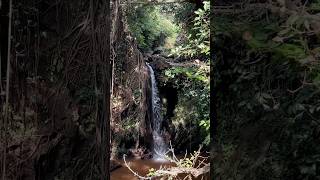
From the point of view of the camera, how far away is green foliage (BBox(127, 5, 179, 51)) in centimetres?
759

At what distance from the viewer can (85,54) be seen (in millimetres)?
1902

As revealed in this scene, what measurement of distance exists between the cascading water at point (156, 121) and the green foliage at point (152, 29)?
0.71m

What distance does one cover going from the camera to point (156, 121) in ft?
26.0

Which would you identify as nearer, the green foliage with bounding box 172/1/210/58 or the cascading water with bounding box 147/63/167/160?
the green foliage with bounding box 172/1/210/58

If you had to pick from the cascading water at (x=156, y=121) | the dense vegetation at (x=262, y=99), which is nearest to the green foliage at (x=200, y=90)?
the dense vegetation at (x=262, y=99)

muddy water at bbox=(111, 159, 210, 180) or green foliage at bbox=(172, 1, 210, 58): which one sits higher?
green foliage at bbox=(172, 1, 210, 58)

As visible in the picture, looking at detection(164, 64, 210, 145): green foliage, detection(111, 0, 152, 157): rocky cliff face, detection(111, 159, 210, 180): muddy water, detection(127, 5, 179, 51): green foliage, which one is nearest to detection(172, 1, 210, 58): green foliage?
detection(164, 64, 210, 145): green foliage

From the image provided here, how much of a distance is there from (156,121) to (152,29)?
191 cm

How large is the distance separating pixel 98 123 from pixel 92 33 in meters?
0.41

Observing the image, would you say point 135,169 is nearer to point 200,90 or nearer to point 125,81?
point 125,81

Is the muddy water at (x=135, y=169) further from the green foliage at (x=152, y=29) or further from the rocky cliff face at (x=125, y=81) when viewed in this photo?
the green foliage at (x=152, y=29)

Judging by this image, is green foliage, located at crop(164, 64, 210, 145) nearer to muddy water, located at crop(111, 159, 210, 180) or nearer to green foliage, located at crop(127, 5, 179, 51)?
muddy water, located at crop(111, 159, 210, 180)

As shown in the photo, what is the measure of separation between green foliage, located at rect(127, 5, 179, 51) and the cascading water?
0.71 meters

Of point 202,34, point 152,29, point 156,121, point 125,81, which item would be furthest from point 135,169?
point 202,34
